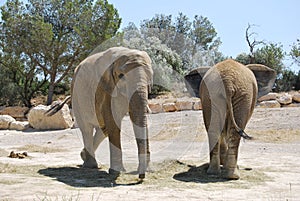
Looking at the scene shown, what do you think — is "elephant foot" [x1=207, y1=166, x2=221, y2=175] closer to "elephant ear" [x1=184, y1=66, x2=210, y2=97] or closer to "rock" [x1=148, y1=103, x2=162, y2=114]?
"elephant ear" [x1=184, y1=66, x2=210, y2=97]

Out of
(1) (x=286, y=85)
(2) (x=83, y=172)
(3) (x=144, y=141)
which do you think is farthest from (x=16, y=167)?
(1) (x=286, y=85)

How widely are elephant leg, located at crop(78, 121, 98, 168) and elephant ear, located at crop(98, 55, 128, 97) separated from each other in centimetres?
155

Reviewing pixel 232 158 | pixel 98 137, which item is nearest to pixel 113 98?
pixel 98 137

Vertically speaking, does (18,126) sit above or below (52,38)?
below

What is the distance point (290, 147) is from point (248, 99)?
19.0 feet

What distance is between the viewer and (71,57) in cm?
3031

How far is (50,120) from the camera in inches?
797

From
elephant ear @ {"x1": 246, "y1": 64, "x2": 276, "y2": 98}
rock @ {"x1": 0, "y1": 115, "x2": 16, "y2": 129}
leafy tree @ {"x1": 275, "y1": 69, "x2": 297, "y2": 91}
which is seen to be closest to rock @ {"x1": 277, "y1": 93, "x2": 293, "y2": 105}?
leafy tree @ {"x1": 275, "y1": 69, "x2": 297, "y2": 91}

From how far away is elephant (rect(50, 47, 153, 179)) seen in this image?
22.1 ft

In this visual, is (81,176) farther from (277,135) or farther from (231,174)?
(277,135)

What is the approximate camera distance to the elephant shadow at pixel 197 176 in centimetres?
703

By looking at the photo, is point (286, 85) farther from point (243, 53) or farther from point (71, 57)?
point (71, 57)

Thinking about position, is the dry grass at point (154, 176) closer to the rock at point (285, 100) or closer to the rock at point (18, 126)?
the rock at point (18, 126)

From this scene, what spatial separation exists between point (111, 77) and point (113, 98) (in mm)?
401
